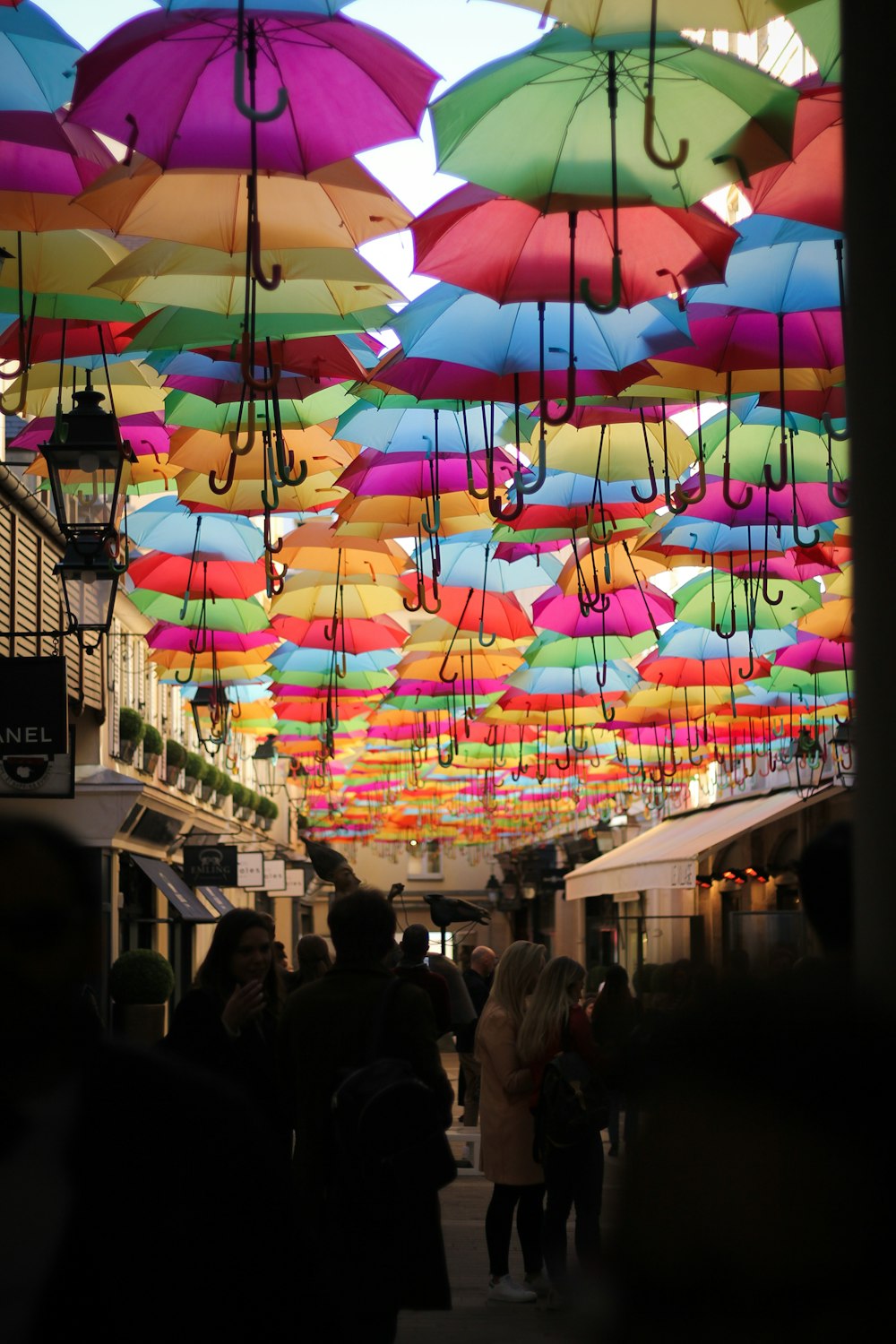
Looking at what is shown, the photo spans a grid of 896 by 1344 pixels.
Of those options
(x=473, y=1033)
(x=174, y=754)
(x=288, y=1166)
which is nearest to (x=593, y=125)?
(x=288, y=1166)

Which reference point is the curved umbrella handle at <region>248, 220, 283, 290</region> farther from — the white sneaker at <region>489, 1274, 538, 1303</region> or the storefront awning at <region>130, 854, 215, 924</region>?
the storefront awning at <region>130, 854, 215, 924</region>

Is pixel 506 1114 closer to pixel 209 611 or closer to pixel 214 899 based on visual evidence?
pixel 209 611

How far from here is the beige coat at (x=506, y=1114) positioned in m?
8.05

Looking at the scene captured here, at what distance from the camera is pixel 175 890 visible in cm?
2614

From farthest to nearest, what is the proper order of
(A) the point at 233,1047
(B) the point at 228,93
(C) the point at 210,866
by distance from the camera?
1. (C) the point at 210,866
2. (B) the point at 228,93
3. (A) the point at 233,1047

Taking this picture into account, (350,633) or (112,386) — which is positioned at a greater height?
(112,386)

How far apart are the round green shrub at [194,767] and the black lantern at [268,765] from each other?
1056 mm

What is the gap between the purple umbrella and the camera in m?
6.67

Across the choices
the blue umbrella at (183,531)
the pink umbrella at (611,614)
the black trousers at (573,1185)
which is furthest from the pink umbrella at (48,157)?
the pink umbrella at (611,614)

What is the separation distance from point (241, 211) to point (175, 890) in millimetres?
19760

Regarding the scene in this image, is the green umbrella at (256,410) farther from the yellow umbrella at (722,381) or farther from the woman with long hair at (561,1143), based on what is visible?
the woman with long hair at (561,1143)

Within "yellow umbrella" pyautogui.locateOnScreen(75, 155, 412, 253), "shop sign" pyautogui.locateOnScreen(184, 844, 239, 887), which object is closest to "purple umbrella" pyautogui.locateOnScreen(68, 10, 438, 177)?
"yellow umbrella" pyautogui.locateOnScreen(75, 155, 412, 253)

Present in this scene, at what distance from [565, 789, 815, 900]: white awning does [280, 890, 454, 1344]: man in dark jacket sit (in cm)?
1758

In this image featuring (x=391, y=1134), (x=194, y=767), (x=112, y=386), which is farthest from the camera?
(x=194, y=767)
